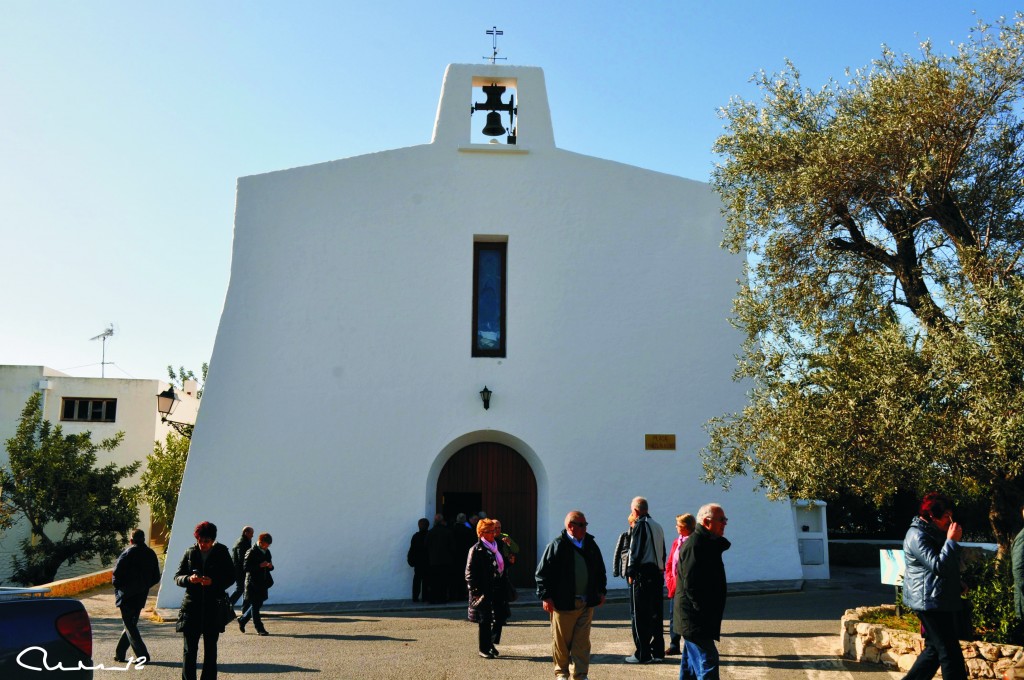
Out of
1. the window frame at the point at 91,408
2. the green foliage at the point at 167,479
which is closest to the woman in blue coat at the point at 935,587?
the green foliage at the point at 167,479

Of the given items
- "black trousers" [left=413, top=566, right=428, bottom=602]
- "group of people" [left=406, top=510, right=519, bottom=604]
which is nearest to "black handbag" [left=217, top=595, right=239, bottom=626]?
"group of people" [left=406, top=510, right=519, bottom=604]

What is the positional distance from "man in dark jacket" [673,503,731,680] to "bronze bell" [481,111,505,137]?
33.2ft

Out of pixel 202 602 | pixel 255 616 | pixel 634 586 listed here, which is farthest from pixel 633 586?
pixel 255 616

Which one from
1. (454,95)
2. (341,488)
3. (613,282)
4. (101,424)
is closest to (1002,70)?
(613,282)

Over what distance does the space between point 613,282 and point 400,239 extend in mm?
3562

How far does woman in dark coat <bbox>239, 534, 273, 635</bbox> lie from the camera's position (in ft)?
35.6

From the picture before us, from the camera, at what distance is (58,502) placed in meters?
19.0

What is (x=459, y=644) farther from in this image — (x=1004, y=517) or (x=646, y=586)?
(x=1004, y=517)

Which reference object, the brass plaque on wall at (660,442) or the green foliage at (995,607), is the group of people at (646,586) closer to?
the green foliage at (995,607)

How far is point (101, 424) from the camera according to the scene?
25375 mm

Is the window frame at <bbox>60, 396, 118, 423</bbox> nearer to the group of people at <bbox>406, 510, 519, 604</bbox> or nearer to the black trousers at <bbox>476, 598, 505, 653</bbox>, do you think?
the group of people at <bbox>406, 510, 519, 604</bbox>

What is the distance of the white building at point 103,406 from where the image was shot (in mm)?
24641

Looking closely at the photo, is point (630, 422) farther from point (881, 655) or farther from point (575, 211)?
point (881, 655)

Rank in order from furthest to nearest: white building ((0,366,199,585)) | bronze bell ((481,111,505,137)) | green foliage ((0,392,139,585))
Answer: white building ((0,366,199,585)) < green foliage ((0,392,139,585)) < bronze bell ((481,111,505,137))
